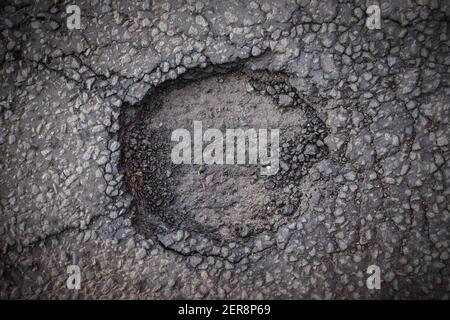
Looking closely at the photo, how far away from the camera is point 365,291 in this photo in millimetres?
2146

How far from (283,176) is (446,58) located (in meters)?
1.06

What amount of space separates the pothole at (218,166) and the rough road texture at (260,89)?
0.15ft

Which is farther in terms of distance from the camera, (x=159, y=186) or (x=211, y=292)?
(x=159, y=186)

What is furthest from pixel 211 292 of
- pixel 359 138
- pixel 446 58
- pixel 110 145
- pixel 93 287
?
pixel 446 58

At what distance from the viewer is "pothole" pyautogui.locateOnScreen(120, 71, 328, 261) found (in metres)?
2.28

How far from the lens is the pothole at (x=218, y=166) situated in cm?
228

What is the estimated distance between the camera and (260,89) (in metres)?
2.35

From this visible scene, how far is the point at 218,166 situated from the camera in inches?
92.4

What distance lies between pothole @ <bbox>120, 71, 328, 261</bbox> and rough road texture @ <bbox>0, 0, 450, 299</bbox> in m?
0.04

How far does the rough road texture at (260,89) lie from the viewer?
2180mm

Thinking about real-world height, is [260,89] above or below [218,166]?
above

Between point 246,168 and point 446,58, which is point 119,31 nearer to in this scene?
point 246,168

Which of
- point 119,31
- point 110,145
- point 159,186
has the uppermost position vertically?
point 119,31

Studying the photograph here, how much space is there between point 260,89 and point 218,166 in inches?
19.3
